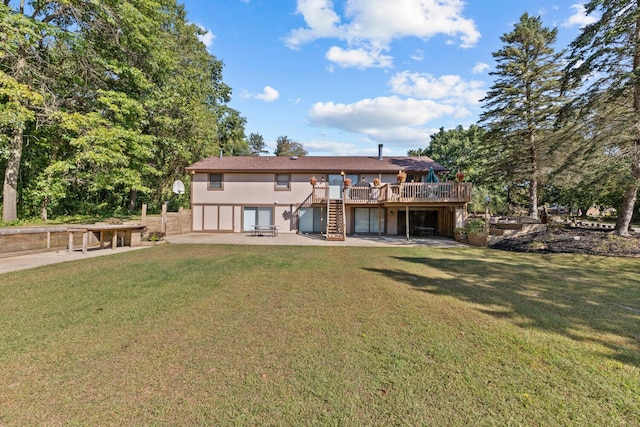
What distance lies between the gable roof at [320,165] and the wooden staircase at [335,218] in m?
2.77

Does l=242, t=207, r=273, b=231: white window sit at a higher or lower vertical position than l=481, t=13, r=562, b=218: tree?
lower

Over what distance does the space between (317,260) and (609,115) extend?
13031 mm

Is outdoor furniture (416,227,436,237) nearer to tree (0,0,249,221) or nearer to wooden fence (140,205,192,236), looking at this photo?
wooden fence (140,205,192,236)

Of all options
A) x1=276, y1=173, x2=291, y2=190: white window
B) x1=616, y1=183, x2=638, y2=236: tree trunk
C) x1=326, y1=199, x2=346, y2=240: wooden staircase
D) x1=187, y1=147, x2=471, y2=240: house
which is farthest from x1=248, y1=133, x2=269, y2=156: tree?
x1=616, y1=183, x2=638, y2=236: tree trunk

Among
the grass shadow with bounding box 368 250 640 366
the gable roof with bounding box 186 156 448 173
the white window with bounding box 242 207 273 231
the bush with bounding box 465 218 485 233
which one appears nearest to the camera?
the grass shadow with bounding box 368 250 640 366

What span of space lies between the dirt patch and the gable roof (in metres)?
7.06

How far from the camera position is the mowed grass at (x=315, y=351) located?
2229mm

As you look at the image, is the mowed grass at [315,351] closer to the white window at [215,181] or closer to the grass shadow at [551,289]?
the grass shadow at [551,289]

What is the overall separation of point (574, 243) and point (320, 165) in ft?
45.3

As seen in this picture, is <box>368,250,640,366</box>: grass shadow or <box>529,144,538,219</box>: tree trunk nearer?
<box>368,250,640,366</box>: grass shadow

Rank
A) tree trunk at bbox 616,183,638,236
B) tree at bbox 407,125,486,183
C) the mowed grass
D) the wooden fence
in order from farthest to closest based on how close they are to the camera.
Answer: tree at bbox 407,125,486,183
the wooden fence
tree trunk at bbox 616,183,638,236
the mowed grass

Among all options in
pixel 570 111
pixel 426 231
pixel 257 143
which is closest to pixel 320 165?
pixel 426 231

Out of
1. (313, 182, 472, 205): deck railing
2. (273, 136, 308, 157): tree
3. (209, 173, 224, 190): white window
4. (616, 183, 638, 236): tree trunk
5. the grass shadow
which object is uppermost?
(273, 136, 308, 157): tree

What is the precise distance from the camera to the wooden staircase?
15.5 metres
